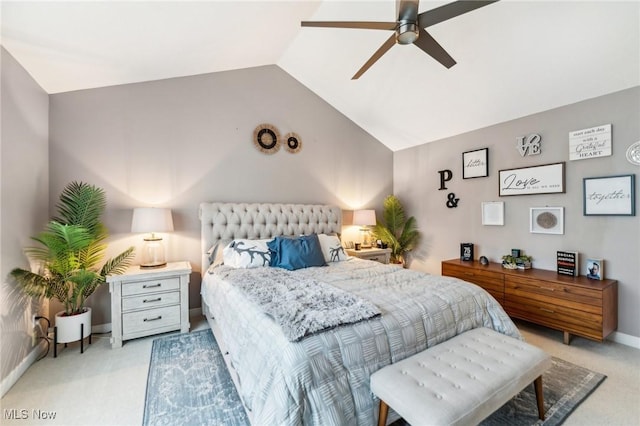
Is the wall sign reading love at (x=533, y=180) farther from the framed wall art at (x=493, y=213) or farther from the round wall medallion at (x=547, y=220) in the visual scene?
the round wall medallion at (x=547, y=220)

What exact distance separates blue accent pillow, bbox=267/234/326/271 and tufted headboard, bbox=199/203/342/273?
43 centimetres

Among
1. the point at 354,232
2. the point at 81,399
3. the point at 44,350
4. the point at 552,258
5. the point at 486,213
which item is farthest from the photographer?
the point at 354,232

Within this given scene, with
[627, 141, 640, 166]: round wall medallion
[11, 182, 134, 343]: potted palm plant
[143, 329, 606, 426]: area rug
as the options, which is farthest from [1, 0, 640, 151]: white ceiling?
[143, 329, 606, 426]: area rug

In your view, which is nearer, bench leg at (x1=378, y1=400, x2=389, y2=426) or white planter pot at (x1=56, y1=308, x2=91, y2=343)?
bench leg at (x1=378, y1=400, x2=389, y2=426)

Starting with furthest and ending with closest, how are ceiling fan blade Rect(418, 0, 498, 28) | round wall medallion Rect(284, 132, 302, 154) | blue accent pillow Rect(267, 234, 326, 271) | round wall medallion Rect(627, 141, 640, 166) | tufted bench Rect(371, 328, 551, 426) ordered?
round wall medallion Rect(284, 132, 302, 154)
blue accent pillow Rect(267, 234, 326, 271)
round wall medallion Rect(627, 141, 640, 166)
ceiling fan blade Rect(418, 0, 498, 28)
tufted bench Rect(371, 328, 551, 426)

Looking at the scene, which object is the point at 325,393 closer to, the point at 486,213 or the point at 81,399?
the point at 81,399

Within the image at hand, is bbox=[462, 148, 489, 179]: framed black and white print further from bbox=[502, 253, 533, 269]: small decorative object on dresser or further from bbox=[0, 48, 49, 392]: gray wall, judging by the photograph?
bbox=[0, 48, 49, 392]: gray wall

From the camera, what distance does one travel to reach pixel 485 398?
124 cm

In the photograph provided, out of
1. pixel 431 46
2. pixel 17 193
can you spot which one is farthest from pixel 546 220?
pixel 17 193

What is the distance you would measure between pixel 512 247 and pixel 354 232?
2.18 meters

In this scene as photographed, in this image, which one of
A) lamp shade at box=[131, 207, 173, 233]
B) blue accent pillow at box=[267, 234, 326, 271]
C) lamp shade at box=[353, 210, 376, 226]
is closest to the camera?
lamp shade at box=[131, 207, 173, 233]

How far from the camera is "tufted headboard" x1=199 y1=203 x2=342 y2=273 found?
129 inches

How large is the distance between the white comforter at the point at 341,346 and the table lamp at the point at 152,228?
1.11 m

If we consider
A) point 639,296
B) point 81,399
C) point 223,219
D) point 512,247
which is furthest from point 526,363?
point 223,219
